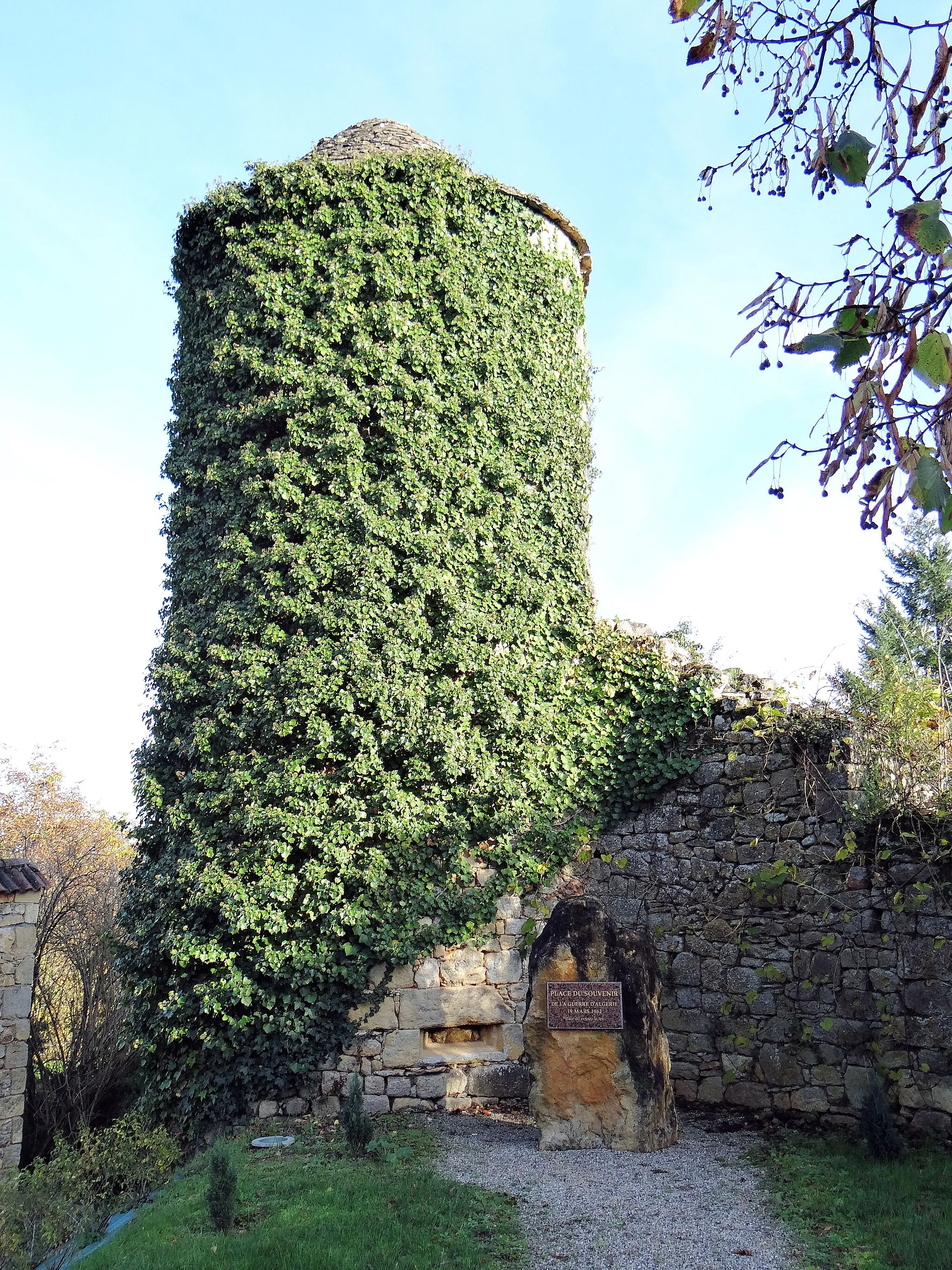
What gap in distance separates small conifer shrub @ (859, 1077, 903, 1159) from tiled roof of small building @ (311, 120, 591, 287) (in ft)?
31.4

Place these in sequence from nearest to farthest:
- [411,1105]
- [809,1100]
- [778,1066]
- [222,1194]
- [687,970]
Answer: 1. [222,1194]
2. [809,1100]
3. [778,1066]
4. [411,1105]
5. [687,970]

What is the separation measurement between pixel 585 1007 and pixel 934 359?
18.1ft

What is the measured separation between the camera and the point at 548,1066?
6.94m

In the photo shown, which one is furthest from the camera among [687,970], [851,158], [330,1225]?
[687,970]

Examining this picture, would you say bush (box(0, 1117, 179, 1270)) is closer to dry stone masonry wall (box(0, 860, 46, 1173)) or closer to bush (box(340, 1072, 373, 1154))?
dry stone masonry wall (box(0, 860, 46, 1173))

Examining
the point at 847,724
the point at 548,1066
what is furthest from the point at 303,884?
the point at 847,724

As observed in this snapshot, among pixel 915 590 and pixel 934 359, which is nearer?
pixel 934 359

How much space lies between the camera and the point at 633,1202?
5844 millimetres

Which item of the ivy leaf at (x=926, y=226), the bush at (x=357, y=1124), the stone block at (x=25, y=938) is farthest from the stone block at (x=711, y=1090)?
the ivy leaf at (x=926, y=226)

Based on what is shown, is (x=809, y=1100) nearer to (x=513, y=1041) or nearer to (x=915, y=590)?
(x=513, y=1041)

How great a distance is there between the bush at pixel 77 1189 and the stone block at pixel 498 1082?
2.53 meters

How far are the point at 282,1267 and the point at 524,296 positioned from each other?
367 inches

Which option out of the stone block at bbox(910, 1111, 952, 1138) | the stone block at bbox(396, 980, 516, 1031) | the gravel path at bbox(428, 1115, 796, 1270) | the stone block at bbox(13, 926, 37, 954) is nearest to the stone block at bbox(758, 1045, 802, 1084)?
the gravel path at bbox(428, 1115, 796, 1270)

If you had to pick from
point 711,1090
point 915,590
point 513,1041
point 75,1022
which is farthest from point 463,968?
point 915,590
